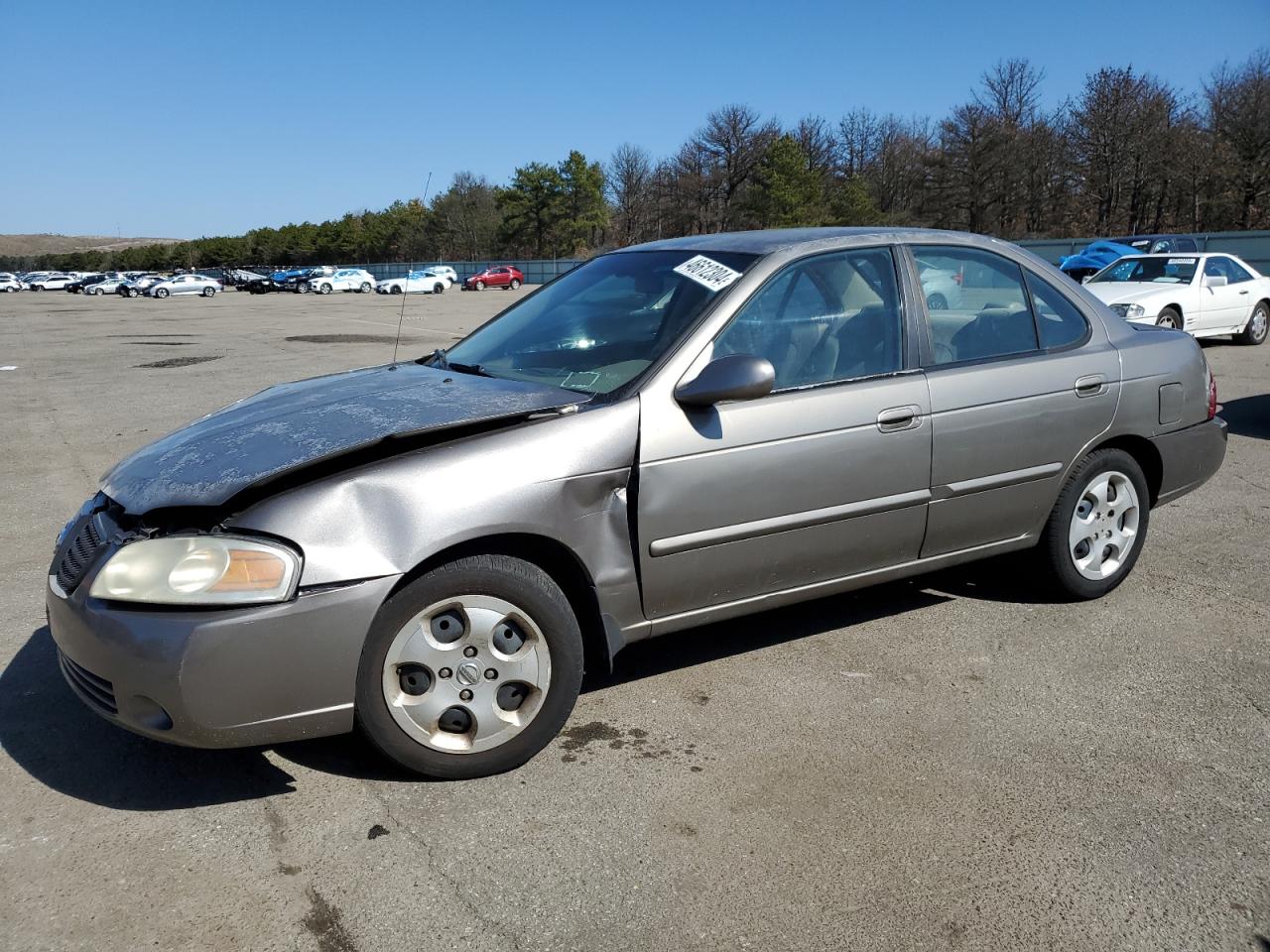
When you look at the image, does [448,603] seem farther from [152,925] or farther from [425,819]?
[152,925]

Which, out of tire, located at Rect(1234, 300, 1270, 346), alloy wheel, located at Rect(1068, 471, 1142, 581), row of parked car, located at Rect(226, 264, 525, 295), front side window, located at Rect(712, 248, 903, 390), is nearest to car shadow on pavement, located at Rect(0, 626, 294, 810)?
front side window, located at Rect(712, 248, 903, 390)

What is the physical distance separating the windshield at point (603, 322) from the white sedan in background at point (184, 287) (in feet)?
195

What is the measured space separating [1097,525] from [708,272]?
2.19 metres

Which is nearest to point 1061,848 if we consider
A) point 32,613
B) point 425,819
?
point 425,819

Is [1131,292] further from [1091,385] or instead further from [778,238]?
[778,238]

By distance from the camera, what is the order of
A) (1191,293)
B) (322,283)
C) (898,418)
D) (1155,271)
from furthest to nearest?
1. (322,283)
2. (1155,271)
3. (1191,293)
4. (898,418)

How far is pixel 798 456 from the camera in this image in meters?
3.55

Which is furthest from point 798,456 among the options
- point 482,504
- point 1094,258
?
point 1094,258

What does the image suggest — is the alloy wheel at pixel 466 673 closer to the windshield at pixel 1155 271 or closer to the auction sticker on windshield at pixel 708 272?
the auction sticker on windshield at pixel 708 272

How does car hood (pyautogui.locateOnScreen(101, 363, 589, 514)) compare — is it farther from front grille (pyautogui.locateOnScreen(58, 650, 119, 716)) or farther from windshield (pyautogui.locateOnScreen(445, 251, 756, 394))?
front grille (pyautogui.locateOnScreen(58, 650, 119, 716))

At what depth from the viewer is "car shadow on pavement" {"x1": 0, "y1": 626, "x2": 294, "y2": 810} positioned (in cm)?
307

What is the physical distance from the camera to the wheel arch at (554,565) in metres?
3.00

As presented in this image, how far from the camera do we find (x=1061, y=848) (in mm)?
2781

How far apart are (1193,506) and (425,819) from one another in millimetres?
5434
